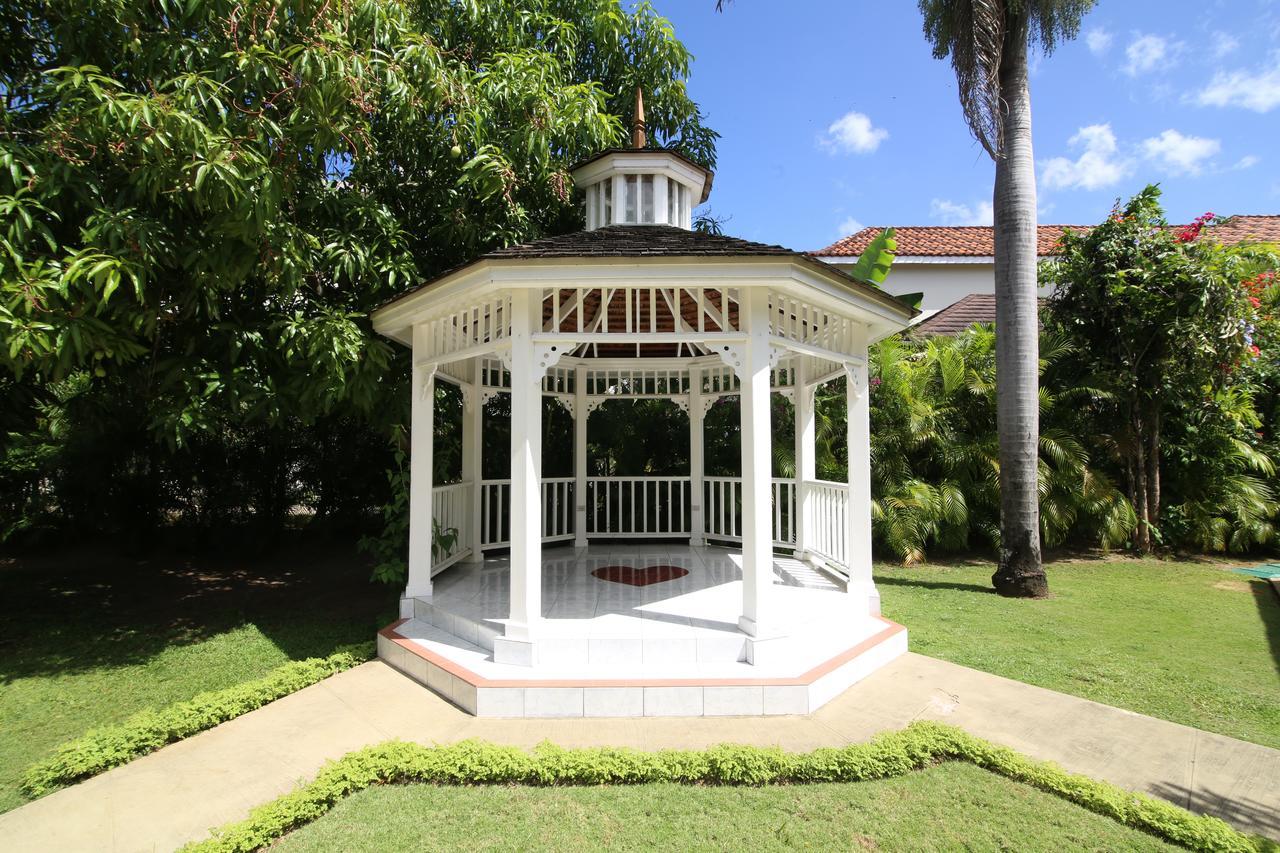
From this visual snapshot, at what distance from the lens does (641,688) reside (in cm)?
428

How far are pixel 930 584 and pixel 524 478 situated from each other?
21.8 feet

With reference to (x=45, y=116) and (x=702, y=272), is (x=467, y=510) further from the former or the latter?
(x=45, y=116)

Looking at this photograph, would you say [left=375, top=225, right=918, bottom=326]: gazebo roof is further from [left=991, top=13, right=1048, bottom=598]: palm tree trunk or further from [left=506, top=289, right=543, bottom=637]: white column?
[left=991, top=13, right=1048, bottom=598]: palm tree trunk

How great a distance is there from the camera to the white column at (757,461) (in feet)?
15.3

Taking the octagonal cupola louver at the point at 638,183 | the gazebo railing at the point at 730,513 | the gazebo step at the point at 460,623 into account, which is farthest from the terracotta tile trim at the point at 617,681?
the octagonal cupola louver at the point at 638,183

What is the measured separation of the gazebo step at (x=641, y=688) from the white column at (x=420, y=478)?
1549 mm

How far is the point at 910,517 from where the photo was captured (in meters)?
9.66

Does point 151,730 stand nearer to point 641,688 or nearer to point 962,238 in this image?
point 641,688

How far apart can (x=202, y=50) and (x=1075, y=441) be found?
12.5 meters

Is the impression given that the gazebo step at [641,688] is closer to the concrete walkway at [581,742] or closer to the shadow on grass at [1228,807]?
the concrete walkway at [581,742]

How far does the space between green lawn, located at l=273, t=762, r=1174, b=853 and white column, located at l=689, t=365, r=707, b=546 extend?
5.76m

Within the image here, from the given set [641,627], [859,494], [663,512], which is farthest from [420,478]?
[663,512]

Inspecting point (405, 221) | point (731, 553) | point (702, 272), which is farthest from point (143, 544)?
point (702, 272)

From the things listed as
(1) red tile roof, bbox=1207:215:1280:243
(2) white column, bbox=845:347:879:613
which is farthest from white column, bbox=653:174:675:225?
(1) red tile roof, bbox=1207:215:1280:243
